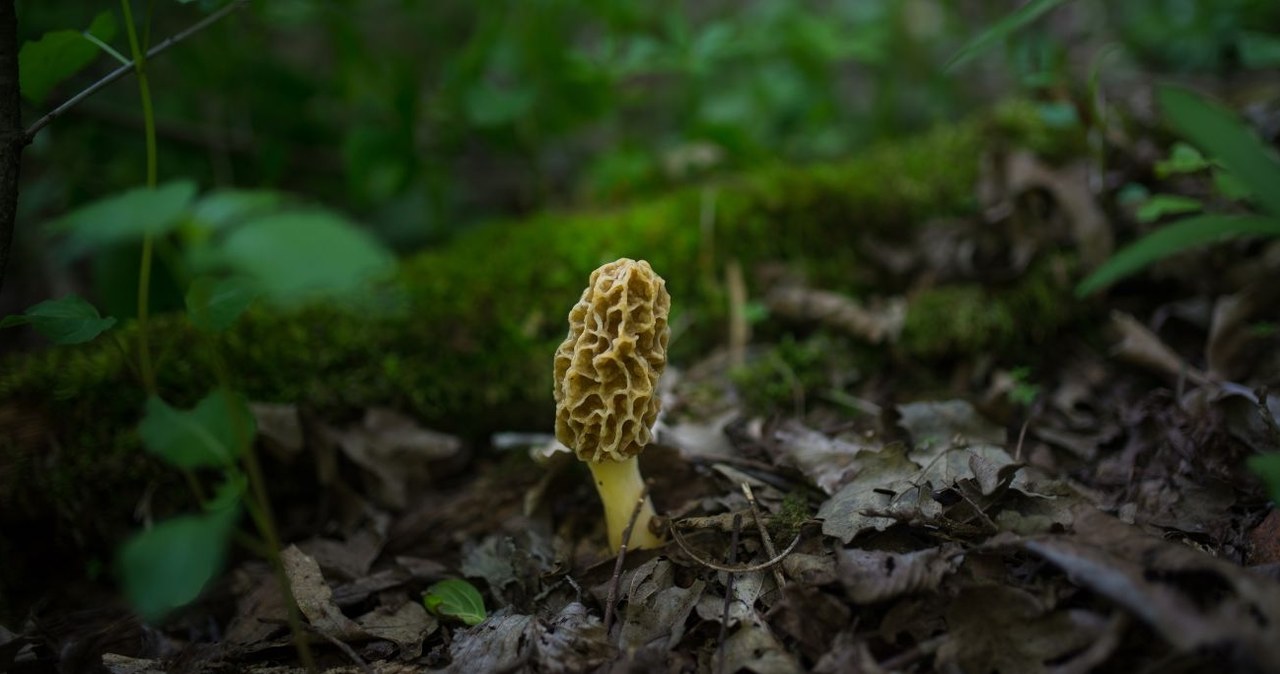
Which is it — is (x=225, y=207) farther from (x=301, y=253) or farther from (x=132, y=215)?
(x=301, y=253)

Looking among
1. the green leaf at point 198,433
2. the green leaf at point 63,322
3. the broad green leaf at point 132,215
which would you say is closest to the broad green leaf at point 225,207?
the broad green leaf at point 132,215

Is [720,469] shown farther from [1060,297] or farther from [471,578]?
[1060,297]

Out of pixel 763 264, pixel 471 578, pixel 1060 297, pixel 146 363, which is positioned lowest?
pixel 471 578

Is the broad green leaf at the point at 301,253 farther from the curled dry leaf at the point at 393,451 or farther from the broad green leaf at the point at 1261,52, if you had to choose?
the broad green leaf at the point at 1261,52

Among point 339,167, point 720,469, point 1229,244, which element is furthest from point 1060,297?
point 339,167

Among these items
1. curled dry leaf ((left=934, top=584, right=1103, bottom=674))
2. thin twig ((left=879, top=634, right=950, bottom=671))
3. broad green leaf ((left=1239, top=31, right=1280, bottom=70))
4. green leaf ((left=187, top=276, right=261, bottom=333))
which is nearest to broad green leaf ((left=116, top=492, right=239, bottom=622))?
green leaf ((left=187, top=276, right=261, bottom=333))
